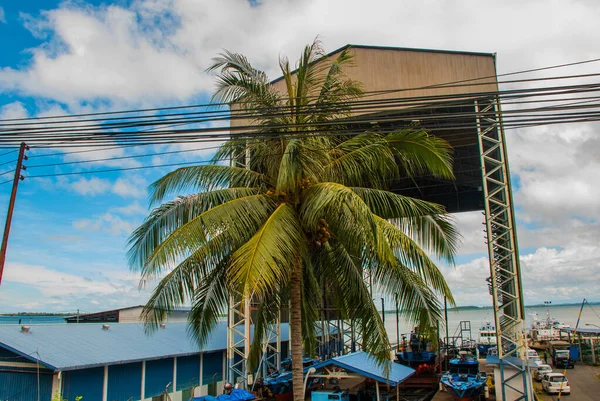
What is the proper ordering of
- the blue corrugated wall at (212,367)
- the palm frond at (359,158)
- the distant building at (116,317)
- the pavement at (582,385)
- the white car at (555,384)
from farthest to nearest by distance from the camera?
the distant building at (116,317)
the white car at (555,384)
the pavement at (582,385)
the blue corrugated wall at (212,367)
the palm frond at (359,158)

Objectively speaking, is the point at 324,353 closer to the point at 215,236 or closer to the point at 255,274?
the point at 215,236

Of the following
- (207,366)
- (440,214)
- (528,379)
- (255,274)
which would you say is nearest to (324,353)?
(207,366)

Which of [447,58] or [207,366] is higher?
[447,58]

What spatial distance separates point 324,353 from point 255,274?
2165 cm

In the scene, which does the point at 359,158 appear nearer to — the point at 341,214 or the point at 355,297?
the point at 341,214

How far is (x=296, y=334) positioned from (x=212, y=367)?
14.0 m

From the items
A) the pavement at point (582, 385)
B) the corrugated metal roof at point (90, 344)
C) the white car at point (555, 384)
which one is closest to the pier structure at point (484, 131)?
the corrugated metal roof at point (90, 344)

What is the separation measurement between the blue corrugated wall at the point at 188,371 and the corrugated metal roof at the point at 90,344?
1.73ft

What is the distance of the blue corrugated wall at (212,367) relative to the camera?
22672 mm

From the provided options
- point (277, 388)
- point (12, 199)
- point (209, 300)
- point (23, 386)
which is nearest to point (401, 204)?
point (209, 300)

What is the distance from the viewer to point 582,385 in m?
27.3

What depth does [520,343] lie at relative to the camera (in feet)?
55.3

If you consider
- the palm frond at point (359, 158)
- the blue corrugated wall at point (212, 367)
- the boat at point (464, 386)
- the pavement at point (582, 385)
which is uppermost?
the palm frond at point (359, 158)

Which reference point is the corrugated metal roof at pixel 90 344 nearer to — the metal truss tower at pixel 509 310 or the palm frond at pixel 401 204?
the palm frond at pixel 401 204
